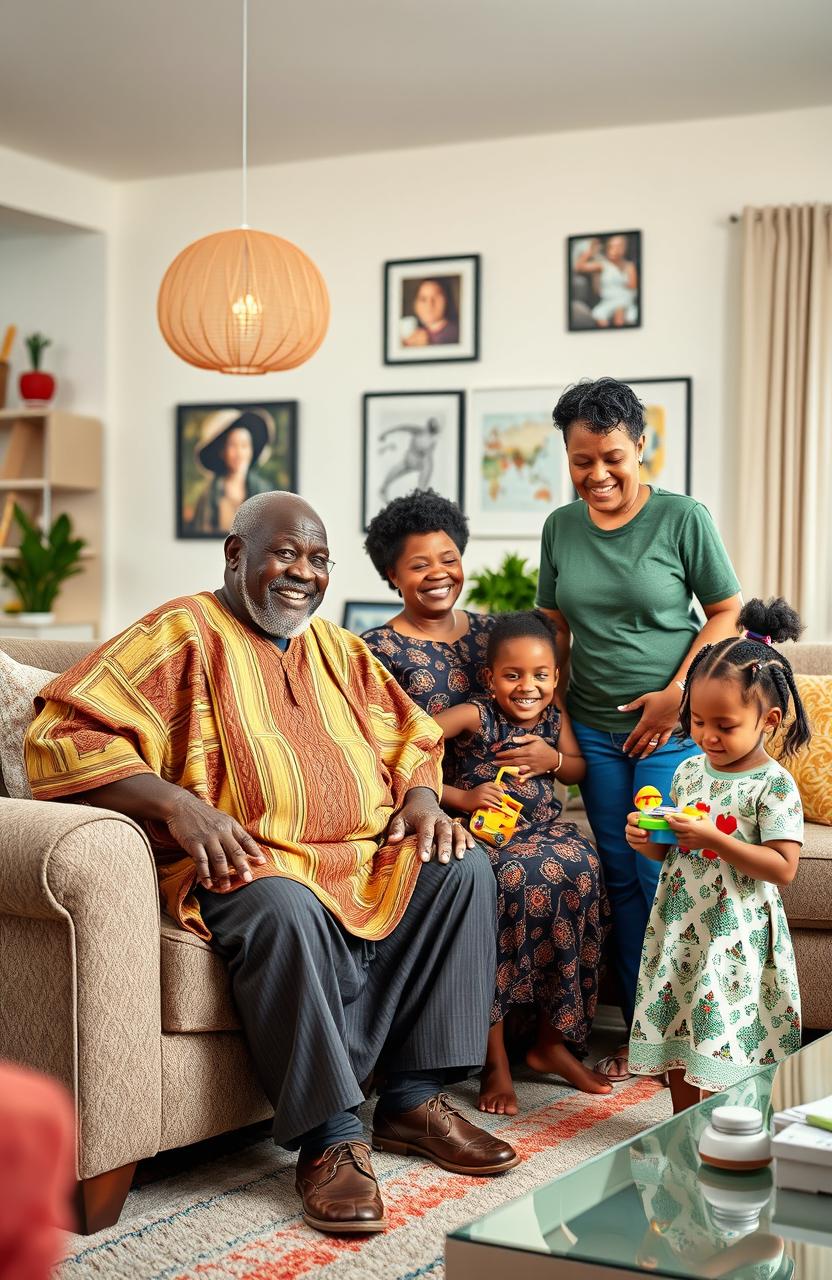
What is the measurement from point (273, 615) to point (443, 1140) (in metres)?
0.98

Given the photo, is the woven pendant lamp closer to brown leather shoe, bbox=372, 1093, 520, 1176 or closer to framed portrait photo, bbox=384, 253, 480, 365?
framed portrait photo, bbox=384, 253, 480, 365

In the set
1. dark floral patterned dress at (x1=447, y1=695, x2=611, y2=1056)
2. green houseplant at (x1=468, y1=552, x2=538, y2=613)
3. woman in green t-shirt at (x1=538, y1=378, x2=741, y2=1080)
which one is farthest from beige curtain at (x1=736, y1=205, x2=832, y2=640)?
dark floral patterned dress at (x1=447, y1=695, x2=611, y2=1056)

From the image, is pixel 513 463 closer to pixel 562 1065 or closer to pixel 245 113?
pixel 245 113

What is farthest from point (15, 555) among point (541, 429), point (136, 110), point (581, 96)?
point (581, 96)

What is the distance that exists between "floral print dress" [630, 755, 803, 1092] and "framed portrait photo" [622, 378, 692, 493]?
3182 millimetres

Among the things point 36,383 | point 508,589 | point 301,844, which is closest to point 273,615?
Result: point 301,844

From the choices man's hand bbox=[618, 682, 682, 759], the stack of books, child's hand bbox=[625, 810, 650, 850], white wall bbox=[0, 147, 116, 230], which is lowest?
the stack of books

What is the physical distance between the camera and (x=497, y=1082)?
2660mm

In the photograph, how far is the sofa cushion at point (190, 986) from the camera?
7.03ft

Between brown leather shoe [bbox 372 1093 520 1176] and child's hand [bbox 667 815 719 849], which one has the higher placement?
child's hand [bbox 667 815 719 849]

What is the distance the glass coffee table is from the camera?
126 centimetres

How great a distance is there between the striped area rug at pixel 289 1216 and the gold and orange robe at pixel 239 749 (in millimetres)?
419

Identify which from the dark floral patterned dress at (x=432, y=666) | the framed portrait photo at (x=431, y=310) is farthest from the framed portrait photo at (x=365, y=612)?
the dark floral patterned dress at (x=432, y=666)

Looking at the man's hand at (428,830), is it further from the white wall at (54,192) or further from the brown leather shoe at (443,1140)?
the white wall at (54,192)
